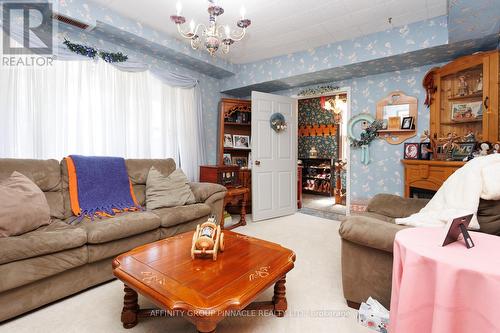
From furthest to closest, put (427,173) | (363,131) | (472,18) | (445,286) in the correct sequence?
1. (363,131)
2. (427,173)
3. (472,18)
4. (445,286)

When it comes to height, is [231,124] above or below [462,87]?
below

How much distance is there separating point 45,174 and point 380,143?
13.7 feet

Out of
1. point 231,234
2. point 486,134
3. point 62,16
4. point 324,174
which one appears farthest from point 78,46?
point 324,174

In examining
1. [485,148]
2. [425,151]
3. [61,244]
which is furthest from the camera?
[425,151]

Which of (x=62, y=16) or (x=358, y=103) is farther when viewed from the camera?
(x=358, y=103)

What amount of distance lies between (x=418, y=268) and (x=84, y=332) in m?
1.84

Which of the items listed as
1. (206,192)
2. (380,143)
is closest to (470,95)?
(380,143)

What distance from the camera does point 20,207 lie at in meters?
1.87

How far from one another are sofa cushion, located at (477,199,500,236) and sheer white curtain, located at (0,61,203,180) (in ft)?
11.4

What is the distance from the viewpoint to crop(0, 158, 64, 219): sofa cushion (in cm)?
222

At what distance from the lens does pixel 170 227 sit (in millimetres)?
2561

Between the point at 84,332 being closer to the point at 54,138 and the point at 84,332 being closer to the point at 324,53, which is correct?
the point at 54,138

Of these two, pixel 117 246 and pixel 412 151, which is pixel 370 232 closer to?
pixel 117 246

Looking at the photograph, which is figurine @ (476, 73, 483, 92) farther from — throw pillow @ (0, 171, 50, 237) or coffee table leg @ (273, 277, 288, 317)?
throw pillow @ (0, 171, 50, 237)
